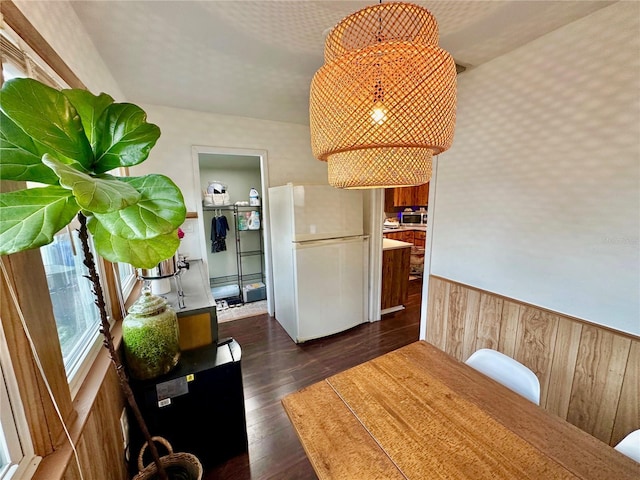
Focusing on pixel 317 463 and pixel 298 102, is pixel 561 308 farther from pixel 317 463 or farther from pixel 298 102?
pixel 298 102

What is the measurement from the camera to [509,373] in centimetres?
123

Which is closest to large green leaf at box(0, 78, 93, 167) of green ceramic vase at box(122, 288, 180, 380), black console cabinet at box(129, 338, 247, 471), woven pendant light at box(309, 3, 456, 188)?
woven pendant light at box(309, 3, 456, 188)

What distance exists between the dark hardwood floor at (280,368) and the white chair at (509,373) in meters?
1.09

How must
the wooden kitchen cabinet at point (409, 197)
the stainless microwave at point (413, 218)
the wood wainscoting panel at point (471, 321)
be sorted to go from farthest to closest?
the stainless microwave at point (413, 218) < the wooden kitchen cabinet at point (409, 197) < the wood wainscoting panel at point (471, 321)

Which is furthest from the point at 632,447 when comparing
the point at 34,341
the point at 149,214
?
the point at 34,341

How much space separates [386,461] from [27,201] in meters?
1.12

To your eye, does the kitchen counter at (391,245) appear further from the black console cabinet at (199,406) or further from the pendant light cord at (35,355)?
the pendant light cord at (35,355)

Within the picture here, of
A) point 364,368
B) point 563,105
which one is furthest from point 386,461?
point 563,105

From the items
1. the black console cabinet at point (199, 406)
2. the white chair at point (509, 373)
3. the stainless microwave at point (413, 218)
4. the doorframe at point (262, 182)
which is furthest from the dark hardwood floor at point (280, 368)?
the stainless microwave at point (413, 218)

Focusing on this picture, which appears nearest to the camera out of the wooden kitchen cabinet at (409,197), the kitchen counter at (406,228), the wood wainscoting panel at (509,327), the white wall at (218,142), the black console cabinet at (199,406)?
the black console cabinet at (199,406)

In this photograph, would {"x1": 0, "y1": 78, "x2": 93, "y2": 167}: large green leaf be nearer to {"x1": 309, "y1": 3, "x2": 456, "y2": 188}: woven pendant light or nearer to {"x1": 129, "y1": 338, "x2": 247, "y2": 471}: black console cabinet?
{"x1": 309, "y1": 3, "x2": 456, "y2": 188}: woven pendant light

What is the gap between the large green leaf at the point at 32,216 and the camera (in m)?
0.42

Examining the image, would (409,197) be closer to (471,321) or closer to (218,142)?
(471,321)

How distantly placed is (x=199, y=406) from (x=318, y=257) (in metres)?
1.53
